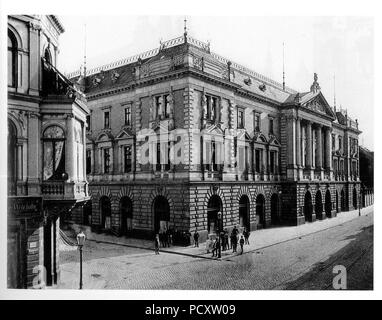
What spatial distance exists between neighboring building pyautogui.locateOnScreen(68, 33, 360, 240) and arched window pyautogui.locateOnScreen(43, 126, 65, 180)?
5.27m

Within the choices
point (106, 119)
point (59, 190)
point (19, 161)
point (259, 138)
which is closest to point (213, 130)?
point (259, 138)

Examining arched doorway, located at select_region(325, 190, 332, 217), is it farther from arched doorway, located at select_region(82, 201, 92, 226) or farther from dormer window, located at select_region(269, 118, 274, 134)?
arched doorway, located at select_region(82, 201, 92, 226)

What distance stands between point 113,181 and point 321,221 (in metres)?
13.8

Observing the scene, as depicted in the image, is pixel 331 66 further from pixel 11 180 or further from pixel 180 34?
pixel 11 180

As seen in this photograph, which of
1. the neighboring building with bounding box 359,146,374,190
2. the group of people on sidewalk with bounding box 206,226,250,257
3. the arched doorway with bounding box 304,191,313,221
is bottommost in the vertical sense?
the group of people on sidewalk with bounding box 206,226,250,257

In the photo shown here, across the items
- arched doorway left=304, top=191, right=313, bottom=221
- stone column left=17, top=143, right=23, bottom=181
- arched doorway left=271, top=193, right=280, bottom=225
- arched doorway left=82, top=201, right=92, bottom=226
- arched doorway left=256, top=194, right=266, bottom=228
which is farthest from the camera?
arched doorway left=304, top=191, right=313, bottom=221

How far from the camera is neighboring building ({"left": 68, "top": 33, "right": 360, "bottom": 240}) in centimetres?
1683

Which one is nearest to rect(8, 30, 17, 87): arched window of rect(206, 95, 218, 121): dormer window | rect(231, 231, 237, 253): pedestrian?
rect(206, 95, 218, 121): dormer window

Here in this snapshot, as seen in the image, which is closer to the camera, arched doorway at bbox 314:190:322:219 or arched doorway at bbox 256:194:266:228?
arched doorway at bbox 256:194:266:228

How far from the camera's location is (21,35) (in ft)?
33.2

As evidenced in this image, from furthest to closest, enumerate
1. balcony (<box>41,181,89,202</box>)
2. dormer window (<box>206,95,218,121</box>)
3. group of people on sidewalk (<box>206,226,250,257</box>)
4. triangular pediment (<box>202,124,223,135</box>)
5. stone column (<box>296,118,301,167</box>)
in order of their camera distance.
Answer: stone column (<box>296,118,301,167</box>) → dormer window (<box>206,95,218,121</box>) → triangular pediment (<box>202,124,223,135</box>) → group of people on sidewalk (<box>206,226,250,257</box>) → balcony (<box>41,181,89,202</box>)

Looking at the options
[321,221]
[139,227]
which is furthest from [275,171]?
[139,227]

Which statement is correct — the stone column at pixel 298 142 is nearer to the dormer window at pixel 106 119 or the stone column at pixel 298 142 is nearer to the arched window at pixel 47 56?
the dormer window at pixel 106 119
